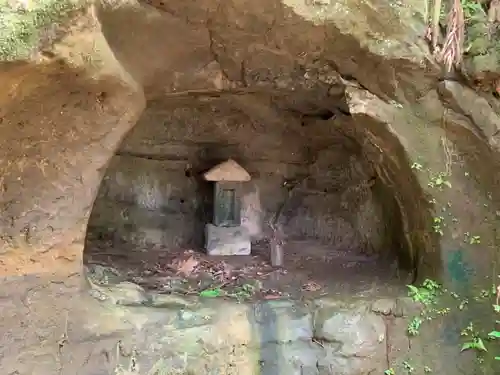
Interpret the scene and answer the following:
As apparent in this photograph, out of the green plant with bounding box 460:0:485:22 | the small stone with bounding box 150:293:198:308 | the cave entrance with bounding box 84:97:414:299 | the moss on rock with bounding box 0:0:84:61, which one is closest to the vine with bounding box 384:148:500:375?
the cave entrance with bounding box 84:97:414:299

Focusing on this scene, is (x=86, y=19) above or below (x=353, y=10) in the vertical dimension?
below

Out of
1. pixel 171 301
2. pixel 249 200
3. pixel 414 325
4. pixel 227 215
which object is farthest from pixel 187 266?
pixel 414 325

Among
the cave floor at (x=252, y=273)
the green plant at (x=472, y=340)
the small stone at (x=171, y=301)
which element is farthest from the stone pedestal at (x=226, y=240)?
the green plant at (x=472, y=340)

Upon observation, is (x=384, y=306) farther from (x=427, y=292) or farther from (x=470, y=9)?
(x=470, y=9)

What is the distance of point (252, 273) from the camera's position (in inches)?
152

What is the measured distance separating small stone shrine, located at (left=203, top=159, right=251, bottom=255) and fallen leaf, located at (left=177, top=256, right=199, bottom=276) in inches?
11.3

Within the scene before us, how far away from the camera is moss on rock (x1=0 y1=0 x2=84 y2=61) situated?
6.75 ft

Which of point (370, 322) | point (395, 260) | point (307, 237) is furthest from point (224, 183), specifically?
point (370, 322)

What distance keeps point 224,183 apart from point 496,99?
2.29m

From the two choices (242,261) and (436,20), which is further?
(242,261)

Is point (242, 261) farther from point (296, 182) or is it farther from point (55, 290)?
point (55, 290)

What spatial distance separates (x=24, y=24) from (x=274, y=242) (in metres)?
2.60

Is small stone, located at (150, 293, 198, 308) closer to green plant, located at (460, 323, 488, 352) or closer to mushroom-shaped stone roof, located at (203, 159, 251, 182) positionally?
mushroom-shaped stone roof, located at (203, 159, 251, 182)

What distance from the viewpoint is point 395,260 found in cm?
401
